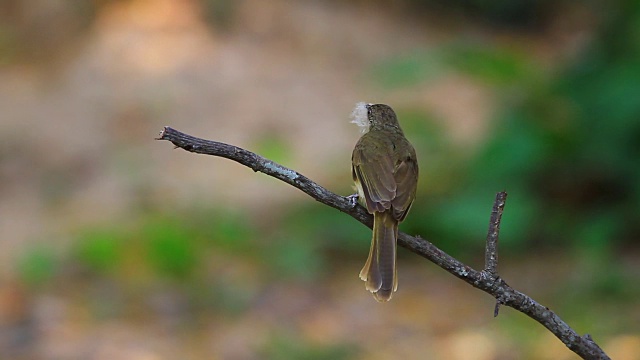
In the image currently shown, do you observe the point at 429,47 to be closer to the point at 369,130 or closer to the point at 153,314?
the point at 153,314

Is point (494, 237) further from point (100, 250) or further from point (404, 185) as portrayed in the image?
point (100, 250)

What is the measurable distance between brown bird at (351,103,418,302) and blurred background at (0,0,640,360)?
2.68 m

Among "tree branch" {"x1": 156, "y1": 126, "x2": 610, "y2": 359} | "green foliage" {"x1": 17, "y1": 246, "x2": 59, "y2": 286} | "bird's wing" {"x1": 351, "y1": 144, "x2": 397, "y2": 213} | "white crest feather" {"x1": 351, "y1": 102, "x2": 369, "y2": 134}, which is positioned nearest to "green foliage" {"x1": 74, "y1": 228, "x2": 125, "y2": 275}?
"green foliage" {"x1": 17, "y1": 246, "x2": 59, "y2": 286}

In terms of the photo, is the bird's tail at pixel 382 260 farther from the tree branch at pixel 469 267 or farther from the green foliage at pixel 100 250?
the green foliage at pixel 100 250

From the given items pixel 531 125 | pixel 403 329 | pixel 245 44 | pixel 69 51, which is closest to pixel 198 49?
pixel 245 44

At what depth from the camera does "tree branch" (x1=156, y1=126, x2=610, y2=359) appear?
203cm

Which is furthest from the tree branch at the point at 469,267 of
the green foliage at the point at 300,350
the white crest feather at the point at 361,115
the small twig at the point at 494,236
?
the green foliage at the point at 300,350

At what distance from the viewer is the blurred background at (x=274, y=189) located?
618 centimetres

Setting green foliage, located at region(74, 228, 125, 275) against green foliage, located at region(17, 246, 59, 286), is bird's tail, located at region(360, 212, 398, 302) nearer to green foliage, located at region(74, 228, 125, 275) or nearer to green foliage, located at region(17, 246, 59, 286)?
green foliage, located at region(74, 228, 125, 275)

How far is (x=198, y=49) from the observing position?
10.1 m

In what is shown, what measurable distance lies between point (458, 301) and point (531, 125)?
1.51m

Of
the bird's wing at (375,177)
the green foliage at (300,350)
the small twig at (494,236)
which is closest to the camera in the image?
the small twig at (494,236)

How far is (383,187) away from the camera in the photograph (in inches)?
121

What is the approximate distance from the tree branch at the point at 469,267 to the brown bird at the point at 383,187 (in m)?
0.48
